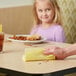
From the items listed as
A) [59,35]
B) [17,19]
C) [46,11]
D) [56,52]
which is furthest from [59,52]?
[17,19]

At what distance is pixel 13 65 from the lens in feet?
4.12

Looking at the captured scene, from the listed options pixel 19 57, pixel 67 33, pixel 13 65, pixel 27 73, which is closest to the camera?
pixel 27 73

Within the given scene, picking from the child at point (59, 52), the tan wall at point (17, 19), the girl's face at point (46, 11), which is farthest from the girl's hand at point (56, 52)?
the tan wall at point (17, 19)

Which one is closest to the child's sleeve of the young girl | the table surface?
the young girl

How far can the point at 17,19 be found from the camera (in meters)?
3.51

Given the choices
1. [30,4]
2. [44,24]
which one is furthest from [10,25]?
[44,24]

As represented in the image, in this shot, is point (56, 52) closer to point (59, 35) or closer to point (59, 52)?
point (59, 52)

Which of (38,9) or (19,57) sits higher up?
(38,9)

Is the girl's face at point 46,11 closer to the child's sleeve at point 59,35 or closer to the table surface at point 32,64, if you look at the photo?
the child's sleeve at point 59,35

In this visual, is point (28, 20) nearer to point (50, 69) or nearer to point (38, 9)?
point (38, 9)

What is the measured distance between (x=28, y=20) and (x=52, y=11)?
1.13m

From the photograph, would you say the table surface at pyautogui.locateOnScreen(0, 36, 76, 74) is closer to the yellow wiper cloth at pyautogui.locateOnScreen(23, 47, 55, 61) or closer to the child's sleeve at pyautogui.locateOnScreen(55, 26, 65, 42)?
the yellow wiper cloth at pyautogui.locateOnScreen(23, 47, 55, 61)

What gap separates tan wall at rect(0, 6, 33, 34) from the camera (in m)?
3.46

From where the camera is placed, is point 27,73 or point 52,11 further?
point 52,11
